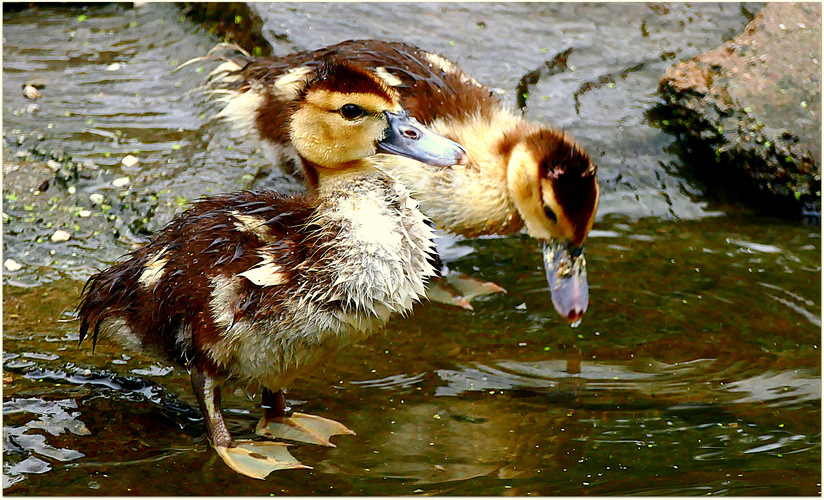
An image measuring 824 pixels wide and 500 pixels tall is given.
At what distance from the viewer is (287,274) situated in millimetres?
3242

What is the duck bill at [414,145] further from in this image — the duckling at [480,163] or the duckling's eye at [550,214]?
the duckling's eye at [550,214]

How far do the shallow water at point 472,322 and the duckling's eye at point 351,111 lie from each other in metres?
1.13

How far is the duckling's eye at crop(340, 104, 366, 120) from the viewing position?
3.54 metres

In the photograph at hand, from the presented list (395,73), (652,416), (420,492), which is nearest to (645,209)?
(395,73)

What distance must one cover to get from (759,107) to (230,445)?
4.08 m

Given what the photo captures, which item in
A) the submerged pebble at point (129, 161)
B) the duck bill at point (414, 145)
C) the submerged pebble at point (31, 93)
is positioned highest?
the duck bill at point (414, 145)

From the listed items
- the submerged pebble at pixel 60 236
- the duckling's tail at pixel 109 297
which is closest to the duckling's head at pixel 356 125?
the duckling's tail at pixel 109 297

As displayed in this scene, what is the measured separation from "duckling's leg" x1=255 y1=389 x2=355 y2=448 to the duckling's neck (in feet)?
4.81

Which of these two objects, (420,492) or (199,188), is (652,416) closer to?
(420,492)

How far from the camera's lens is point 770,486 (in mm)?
2979

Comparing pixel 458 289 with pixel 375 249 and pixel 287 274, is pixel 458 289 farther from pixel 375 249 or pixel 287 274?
pixel 287 274

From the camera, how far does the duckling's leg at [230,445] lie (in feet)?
10.6

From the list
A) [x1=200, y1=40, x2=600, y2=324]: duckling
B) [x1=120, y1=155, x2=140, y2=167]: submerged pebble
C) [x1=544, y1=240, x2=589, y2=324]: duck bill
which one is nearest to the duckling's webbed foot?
[x1=200, y1=40, x2=600, y2=324]: duckling

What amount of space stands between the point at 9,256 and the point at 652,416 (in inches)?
134
